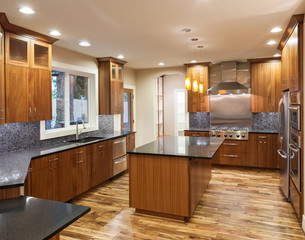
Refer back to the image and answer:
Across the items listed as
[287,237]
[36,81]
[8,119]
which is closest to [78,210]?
[8,119]

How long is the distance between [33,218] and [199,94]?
5.49m

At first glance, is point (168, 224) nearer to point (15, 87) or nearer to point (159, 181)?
point (159, 181)

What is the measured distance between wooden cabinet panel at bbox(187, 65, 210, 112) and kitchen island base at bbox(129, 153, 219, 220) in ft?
10.1

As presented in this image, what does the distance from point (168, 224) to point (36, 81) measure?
2.71 m

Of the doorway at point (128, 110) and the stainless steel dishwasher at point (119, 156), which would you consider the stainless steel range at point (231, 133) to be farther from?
the doorway at point (128, 110)

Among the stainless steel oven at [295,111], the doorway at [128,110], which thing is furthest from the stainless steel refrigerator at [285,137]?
the doorway at [128,110]

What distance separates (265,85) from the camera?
5.97 meters

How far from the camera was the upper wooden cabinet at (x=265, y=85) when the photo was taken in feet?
19.3

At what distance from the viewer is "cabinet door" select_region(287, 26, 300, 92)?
311 cm

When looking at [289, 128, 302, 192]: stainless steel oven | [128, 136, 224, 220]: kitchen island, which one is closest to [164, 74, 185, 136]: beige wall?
[128, 136, 224, 220]: kitchen island

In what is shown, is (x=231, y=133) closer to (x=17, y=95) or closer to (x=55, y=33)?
(x=55, y=33)

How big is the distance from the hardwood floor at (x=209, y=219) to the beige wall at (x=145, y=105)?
2848 millimetres

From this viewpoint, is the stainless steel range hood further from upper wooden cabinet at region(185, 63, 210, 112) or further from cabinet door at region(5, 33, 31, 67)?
cabinet door at region(5, 33, 31, 67)

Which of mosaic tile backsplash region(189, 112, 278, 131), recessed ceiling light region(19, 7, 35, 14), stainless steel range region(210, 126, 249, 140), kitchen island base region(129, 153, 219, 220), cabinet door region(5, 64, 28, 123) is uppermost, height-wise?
recessed ceiling light region(19, 7, 35, 14)
